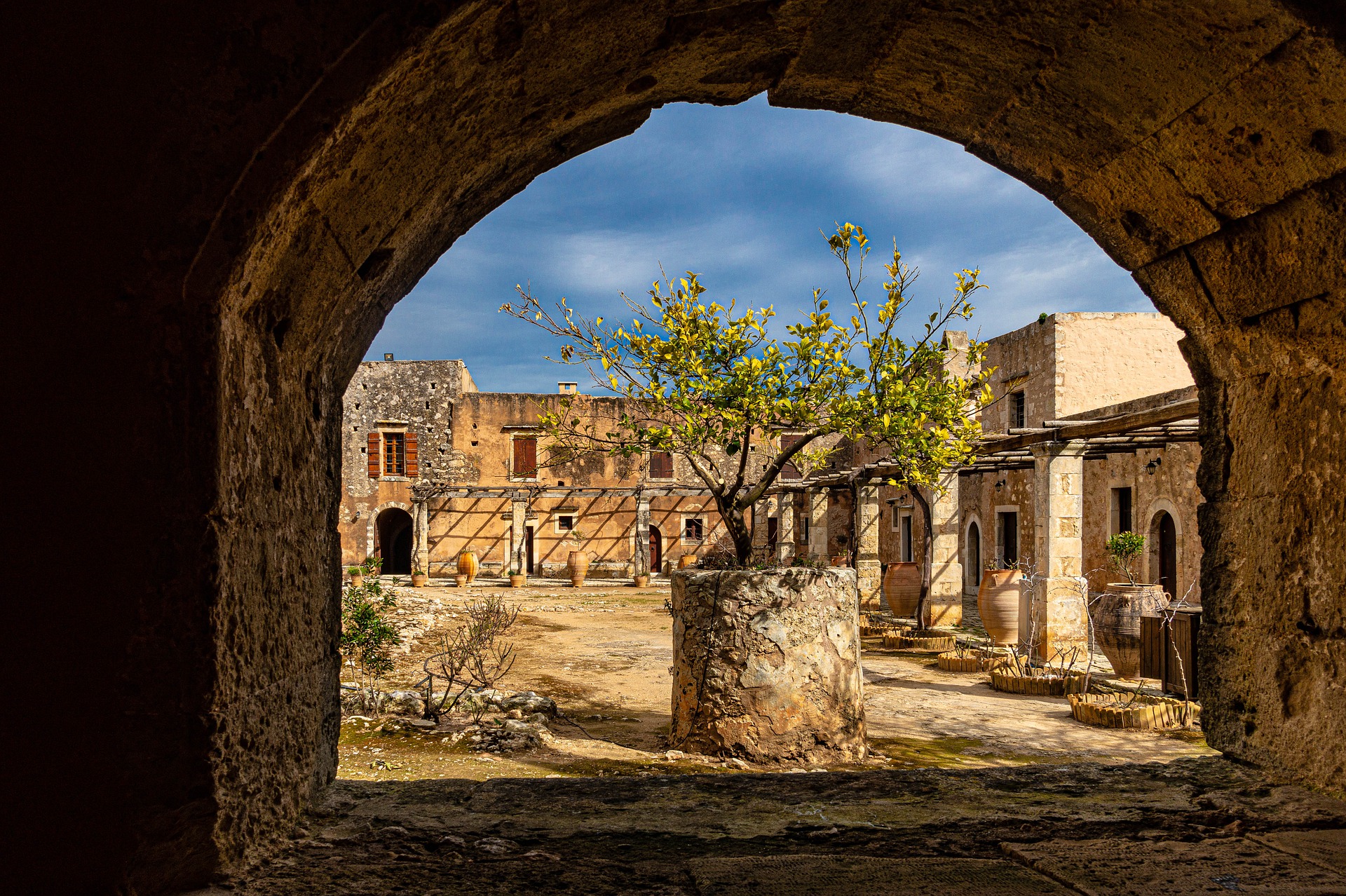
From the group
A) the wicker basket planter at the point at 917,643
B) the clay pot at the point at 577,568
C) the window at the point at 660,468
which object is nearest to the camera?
the wicker basket planter at the point at 917,643

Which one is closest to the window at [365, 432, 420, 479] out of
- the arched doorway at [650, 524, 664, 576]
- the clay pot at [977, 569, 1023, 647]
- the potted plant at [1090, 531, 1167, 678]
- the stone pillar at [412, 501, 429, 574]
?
the stone pillar at [412, 501, 429, 574]

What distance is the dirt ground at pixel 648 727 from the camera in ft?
18.2

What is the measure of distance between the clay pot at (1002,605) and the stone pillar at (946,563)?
2916mm

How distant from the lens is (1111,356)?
1606 centimetres

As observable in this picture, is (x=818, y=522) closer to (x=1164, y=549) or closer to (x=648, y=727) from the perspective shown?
(x=1164, y=549)

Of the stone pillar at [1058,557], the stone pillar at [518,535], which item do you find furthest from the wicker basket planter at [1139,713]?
the stone pillar at [518,535]

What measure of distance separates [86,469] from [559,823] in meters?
1.28

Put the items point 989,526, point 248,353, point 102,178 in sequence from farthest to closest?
point 989,526
point 248,353
point 102,178

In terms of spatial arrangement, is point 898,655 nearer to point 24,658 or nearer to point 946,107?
point 946,107

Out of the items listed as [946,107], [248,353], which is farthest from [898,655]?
[248,353]

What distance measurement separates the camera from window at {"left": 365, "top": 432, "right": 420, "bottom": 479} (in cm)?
2648

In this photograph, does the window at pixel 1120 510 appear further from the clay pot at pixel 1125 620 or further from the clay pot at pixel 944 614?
the clay pot at pixel 1125 620

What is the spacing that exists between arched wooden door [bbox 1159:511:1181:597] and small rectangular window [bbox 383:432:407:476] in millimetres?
20800

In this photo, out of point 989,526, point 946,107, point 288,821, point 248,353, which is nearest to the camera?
point 248,353
